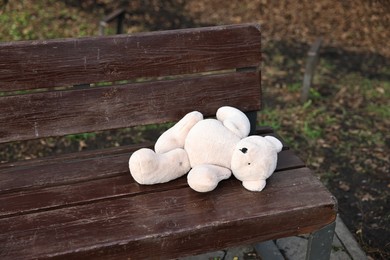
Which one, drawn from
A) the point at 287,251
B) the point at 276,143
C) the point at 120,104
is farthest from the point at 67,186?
the point at 287,251

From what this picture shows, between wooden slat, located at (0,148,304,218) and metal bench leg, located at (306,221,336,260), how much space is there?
347 mm

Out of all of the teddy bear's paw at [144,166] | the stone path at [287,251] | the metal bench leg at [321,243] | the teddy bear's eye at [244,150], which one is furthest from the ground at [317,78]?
the teddy bear's paw at [144,166]

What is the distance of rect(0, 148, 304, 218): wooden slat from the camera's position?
211 cm

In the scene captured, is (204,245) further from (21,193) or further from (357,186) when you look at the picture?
(357,186)

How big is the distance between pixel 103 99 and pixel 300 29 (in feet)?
16.7

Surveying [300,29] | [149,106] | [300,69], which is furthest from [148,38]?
[300,29]

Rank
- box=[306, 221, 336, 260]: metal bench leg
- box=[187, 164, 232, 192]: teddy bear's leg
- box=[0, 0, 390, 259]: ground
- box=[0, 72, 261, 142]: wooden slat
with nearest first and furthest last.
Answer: box=[187, 164, 232, 192]: teddy bear's leg < box=[306, 221, 336, 260]: metal bench leg < box=[0, 72, 261, 142]: wooden slat < box=[0, 0, 390, 259]: ground

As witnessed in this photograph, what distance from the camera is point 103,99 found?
2.50m

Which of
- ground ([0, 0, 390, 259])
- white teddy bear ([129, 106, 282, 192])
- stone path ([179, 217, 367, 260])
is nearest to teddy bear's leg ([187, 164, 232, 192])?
white teddy bear ([129, 106, 282, 192])

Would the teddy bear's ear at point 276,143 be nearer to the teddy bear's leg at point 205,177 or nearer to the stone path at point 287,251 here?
the teddy bear's leg at point 205,177

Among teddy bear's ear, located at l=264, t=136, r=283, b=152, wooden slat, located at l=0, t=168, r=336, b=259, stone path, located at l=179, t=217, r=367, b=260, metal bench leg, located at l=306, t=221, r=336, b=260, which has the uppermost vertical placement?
teddy bear's ear, located at l=264, t=136, r=283, b=152

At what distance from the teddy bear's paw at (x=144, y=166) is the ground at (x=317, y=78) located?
1.70m

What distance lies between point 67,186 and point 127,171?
0.30 metres

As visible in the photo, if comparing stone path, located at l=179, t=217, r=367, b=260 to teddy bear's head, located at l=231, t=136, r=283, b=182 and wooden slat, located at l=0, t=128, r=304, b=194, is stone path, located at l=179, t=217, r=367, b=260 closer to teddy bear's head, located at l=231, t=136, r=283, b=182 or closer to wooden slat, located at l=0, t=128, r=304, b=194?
wooden slat, located at l=0, t=128, r=304, b=194
